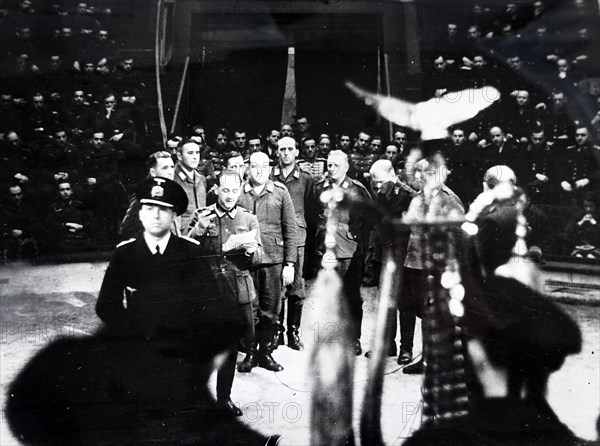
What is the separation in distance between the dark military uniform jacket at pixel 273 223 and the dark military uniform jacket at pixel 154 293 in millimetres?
345

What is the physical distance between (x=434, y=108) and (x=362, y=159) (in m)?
0.49

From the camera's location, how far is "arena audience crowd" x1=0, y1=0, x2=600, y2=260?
2.87 metres

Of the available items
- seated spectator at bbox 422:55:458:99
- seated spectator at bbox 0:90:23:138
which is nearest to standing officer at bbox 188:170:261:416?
seated spectator at bbox 0:90:23:138

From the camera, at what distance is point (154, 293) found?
2.88 meters

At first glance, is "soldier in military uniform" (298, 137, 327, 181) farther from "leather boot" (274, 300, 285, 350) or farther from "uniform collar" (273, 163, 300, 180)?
"leather boot" (274, 300, 285, 350)

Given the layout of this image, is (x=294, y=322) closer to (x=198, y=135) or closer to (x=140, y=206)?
(x=140, y=206)

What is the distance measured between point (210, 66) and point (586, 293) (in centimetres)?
242

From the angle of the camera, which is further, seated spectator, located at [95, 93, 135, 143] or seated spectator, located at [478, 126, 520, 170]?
seated spectator, located at [478, 126, 520, 170]

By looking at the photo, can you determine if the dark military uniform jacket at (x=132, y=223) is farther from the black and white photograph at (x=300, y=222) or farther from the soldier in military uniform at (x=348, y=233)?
the soldier in military uniform at (x=348, y=233)

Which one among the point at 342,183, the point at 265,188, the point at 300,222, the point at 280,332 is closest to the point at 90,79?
the point at 265,188

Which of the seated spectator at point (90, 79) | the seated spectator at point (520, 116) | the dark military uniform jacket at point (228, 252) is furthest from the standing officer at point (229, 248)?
the seated spectator at point (520, 116)

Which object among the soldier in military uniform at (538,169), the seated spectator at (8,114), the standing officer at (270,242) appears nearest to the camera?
the seated spectator at (8,114)

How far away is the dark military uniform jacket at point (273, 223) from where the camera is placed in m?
2.95

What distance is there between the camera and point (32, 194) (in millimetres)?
2869
